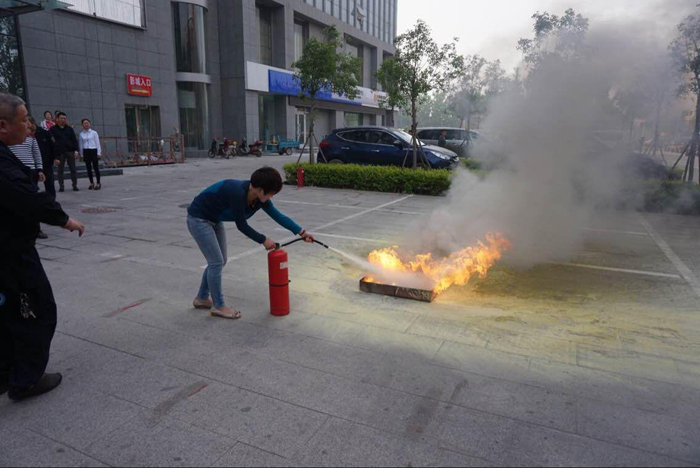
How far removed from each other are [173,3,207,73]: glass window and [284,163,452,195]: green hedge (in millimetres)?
15079

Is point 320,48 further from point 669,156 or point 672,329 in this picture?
point 672,329

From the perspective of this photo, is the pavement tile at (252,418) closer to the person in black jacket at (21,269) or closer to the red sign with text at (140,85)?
the person in black jacket at (21,269)

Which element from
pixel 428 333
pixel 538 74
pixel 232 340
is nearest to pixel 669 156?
pixel 538 74

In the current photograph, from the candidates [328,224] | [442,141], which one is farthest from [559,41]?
[442,141]

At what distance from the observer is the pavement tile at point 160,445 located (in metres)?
2.44

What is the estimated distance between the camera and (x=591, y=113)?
6.71m

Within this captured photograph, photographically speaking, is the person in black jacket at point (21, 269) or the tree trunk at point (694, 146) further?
the tree trunk at point (694, 146)

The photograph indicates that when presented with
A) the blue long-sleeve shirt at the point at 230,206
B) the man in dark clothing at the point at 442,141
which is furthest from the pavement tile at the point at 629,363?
the man in dark clothing at the point at 442,141

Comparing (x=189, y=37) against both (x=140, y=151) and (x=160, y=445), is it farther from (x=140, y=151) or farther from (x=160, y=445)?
(x=160, y=445)

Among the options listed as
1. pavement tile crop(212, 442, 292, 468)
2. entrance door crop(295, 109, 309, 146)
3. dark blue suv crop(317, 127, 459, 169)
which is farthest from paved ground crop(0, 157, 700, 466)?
entrance door crop(295, 109, 309, 146)

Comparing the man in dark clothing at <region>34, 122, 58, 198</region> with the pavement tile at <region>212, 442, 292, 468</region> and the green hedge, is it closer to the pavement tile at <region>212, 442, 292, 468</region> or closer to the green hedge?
the green hedge

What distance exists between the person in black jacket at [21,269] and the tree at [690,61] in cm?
846

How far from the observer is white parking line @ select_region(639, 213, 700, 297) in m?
5.49

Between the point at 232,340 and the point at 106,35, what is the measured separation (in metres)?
21.3
